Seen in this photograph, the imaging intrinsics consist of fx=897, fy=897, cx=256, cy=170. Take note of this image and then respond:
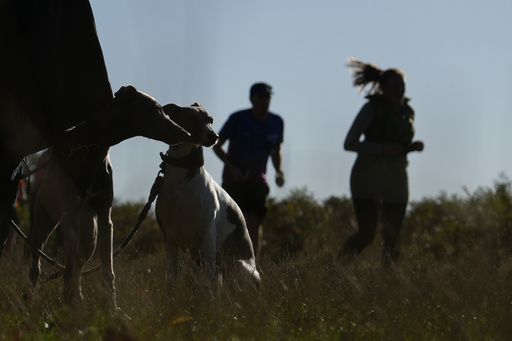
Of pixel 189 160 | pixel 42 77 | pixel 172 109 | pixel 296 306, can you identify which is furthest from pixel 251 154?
pixel 42 77

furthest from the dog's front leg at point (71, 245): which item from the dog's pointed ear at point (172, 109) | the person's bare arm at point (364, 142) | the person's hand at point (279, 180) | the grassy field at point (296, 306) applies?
the person's hand at point (279, 180)

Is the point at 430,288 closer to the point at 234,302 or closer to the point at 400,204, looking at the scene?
the point at 234,302

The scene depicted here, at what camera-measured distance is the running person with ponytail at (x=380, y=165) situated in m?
8.83

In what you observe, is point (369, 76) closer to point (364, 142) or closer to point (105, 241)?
point (364, 142)

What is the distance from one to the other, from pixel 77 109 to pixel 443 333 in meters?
2.31

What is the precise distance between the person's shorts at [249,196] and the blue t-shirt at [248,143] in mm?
65

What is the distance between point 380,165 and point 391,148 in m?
→ 0.20

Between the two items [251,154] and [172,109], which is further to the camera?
[251,154]

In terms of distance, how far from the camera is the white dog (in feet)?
23.4

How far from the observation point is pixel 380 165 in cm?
888

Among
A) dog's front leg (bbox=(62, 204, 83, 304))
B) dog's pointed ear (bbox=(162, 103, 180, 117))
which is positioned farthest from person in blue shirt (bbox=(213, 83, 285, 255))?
dog's front leg (bbox=(62, 204, 83, 304))

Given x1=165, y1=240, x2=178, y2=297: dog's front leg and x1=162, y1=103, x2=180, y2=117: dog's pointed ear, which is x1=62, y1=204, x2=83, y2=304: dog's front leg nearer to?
x1=165, y1=240, x2=178, y2=297: dog's front leg

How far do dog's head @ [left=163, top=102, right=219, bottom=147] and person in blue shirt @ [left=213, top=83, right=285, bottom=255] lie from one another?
195cm

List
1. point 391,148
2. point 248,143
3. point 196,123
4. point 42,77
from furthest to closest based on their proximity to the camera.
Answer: point 248,143 → point 391,148 → point 196,123 → point 42,77
